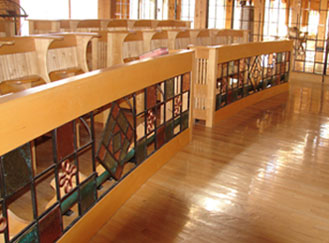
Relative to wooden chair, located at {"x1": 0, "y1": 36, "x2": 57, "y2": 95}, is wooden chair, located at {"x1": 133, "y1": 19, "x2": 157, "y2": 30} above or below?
above

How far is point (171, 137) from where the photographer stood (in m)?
Result: 3.50

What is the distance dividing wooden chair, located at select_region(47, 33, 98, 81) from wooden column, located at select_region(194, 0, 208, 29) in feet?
21.0

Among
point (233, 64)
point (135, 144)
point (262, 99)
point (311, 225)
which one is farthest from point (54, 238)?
point (262, 99)

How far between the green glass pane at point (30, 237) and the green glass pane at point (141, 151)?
47.8 inches

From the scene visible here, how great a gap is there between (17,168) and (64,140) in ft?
1.16

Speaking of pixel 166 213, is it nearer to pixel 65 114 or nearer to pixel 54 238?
pixel 54 238

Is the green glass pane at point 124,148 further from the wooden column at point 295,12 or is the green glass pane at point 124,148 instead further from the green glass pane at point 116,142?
the wooden column at point 295,12

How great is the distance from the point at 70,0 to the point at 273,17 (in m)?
5.02

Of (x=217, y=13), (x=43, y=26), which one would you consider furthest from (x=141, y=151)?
(x=217, y=13)

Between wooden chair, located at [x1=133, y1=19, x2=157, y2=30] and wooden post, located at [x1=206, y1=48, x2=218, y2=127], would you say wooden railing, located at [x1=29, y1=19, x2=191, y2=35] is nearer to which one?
wooden chair, located at [x1=133, y1=19, x2=157, y2=30]

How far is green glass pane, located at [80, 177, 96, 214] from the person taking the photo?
2.13m

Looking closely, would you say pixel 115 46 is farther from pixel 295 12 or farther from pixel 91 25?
pixel 295 12

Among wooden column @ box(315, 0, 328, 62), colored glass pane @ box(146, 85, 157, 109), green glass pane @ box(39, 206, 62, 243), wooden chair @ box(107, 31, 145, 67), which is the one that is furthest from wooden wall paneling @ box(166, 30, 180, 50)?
wooden column @ box(315, 0, 328, 62)

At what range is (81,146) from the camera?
2.64 metres
